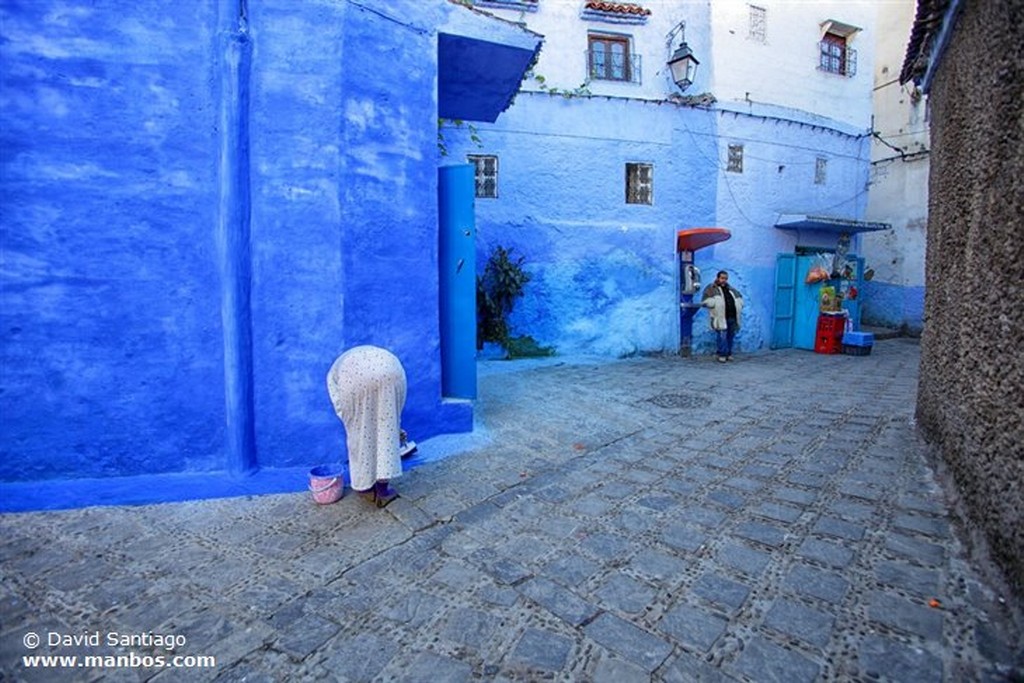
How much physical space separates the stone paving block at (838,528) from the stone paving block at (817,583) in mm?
480

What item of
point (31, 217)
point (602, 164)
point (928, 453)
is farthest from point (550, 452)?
point (602, 164)

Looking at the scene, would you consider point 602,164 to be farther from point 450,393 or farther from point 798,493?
point 798,493

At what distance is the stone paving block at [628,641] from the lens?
207 centimetres

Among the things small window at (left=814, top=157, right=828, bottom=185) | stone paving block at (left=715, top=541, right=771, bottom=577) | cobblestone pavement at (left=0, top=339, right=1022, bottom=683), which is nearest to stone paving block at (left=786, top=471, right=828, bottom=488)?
cobblestone pavement at (left=0, top=339, right=1022, bottom=683)

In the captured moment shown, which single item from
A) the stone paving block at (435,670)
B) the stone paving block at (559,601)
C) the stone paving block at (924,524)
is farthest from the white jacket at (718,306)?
the stone paving block at (435,670)

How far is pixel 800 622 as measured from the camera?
88.9 inches

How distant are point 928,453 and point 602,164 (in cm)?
840

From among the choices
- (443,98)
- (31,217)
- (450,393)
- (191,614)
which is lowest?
(191,614)

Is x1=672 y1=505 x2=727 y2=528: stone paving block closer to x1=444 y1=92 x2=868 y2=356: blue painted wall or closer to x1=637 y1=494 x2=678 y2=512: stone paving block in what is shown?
x1=637 y1=494 x2=678 y2=512: stone paving block

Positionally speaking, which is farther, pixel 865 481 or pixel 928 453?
pixel 928 453

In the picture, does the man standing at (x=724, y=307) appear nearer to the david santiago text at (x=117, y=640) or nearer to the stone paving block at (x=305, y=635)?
the stone paving block at (x=305, y=635)

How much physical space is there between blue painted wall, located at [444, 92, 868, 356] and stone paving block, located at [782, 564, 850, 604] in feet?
26.9

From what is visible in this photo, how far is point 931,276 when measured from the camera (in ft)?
15.5

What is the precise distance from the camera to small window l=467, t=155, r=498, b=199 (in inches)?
410
